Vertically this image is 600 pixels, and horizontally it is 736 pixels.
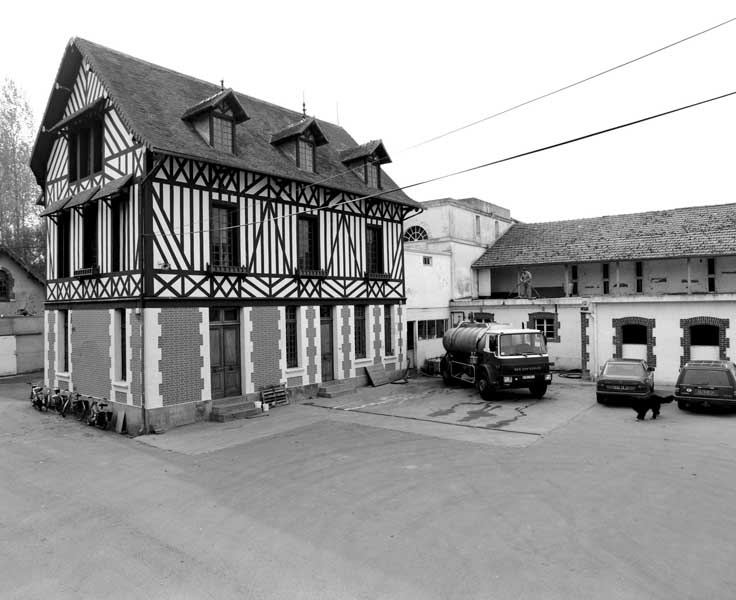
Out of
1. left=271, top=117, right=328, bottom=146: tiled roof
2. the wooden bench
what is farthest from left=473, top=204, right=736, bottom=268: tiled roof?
the wooden bench

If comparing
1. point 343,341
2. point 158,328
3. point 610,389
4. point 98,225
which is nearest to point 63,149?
point 98,225

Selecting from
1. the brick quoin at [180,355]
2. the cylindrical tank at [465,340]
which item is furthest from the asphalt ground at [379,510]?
the cylindrical tank at [465,340]

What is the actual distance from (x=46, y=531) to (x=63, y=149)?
14.3 metres

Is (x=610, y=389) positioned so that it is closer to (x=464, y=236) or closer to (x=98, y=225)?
(x=464, y=236)

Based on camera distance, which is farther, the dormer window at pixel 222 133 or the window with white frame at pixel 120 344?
the dormer window at pixel 222 133

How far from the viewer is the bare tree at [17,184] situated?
29953mm

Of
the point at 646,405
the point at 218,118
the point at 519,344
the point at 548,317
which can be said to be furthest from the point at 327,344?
the point at 548,317

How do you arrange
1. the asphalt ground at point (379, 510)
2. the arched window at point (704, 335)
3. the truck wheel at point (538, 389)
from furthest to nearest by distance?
1. the arched window at point (704, 335)
2. the truck wheel at point (538, 389)
3. the asphalt ground at point (379, 510)

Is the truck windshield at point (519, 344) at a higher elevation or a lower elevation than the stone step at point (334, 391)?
higher

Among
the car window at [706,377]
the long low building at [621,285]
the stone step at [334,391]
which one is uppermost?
the long low building at [621,285]

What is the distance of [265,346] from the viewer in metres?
16.6

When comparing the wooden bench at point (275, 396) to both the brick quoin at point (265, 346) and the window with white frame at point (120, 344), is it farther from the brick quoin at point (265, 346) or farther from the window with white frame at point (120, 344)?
the window with white frame at point (120, 344)

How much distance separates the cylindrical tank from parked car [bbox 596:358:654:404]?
396 cm

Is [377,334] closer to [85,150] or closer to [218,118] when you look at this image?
[218,118]
